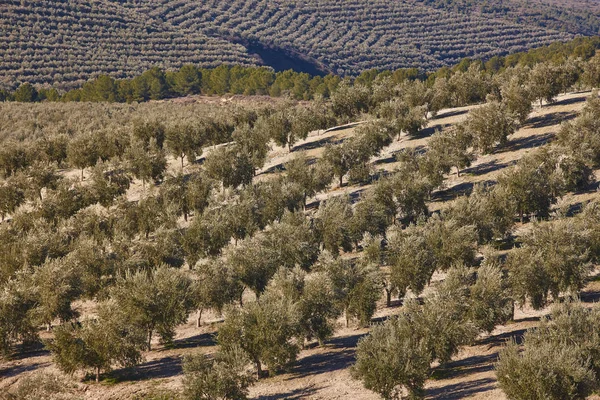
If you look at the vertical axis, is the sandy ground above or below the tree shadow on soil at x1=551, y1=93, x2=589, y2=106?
below

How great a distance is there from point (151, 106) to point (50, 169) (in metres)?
76.5

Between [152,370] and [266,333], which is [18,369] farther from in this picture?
[266,333]

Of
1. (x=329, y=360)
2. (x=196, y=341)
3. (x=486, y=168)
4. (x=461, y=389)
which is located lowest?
(x=196, y=341)

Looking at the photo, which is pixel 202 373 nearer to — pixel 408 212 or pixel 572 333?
pixel 572 333

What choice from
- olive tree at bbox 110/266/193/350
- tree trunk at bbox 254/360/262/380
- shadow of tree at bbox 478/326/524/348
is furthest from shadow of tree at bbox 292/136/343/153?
tree trunk at bbox 254/360/262/380

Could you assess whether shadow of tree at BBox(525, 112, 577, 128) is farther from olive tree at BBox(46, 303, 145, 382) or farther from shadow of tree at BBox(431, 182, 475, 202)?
olive tree at BBox(46, 303, 145, 382)

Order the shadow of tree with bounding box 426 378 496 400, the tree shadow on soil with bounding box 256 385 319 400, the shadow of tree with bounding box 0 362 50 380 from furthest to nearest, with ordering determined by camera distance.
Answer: the shadow of tree with bounding box 0 362 50 380 → the tree shadow on soil with bounding box 256 385 319 400 → the shadow of tree with bounding box 426 378 496 400

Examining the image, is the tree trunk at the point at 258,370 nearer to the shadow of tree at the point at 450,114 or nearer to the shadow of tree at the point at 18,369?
the shadow of tree at the point at 18,369

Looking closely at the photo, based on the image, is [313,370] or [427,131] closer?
[313,370]

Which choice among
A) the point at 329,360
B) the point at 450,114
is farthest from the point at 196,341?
the point at 450,114

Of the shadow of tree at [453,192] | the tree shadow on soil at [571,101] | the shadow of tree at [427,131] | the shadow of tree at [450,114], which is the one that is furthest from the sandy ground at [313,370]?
the shadow of tree at [450,114]

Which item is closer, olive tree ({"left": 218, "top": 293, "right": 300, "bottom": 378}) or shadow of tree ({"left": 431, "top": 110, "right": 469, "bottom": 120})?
olive tree ({"left": 218, "top": 293, "right": 300, "bottom": 378})

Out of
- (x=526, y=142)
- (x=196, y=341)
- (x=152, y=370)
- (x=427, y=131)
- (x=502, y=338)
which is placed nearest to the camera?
(x=502, y=338)

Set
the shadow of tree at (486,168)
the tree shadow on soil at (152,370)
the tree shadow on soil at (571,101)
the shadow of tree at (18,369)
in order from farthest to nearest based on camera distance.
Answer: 1. the tree shadow on soil at (571,101)
2. the shadow of tree at (486,168)
3. the shadow of tree at (18,369)
4. the tree shadow on soil at (152,370)
